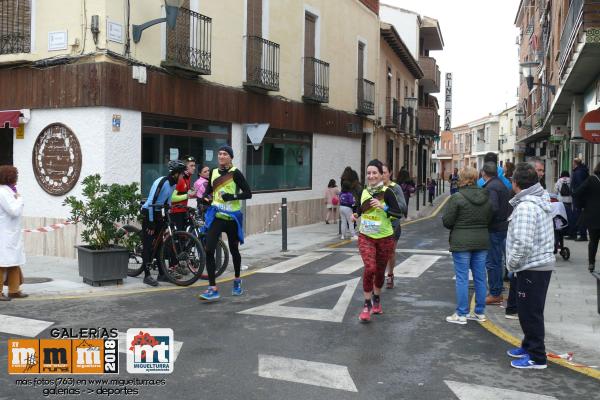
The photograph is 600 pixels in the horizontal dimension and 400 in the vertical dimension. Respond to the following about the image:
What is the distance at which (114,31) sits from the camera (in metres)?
10.4

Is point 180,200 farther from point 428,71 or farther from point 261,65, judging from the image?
point 428,71

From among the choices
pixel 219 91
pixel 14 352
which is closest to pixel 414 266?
pixel 219 91

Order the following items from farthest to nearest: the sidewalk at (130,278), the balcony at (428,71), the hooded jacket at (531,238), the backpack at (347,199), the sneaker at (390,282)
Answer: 1. the balcony at (428,71)
2. the backpack at (347,199)
3. the sneaker at (390,282)
4. the sidewalk at (130,278)
5. the hooded jacket at (531,238)

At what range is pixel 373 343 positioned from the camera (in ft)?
18.9

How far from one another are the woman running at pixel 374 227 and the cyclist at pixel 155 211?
314cm

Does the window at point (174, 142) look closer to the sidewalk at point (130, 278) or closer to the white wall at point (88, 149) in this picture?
the white wall at point (88, 149)

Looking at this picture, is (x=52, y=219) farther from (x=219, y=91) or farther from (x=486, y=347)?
(x=486, y=347)

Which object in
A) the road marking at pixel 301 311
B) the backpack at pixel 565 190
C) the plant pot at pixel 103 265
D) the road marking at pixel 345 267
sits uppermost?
the backpack at pixel 565 190

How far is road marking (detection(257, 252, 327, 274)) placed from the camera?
33.0 feet

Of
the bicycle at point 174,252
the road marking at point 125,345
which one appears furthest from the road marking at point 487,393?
the bicycle at point 174,252

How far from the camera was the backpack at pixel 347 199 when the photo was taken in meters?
14.1

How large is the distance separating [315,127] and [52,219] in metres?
9.32

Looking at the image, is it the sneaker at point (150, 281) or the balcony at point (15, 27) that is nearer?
the sneaker at point (150, 281)

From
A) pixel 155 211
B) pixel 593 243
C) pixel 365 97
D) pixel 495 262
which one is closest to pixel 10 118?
pixel 155 211
